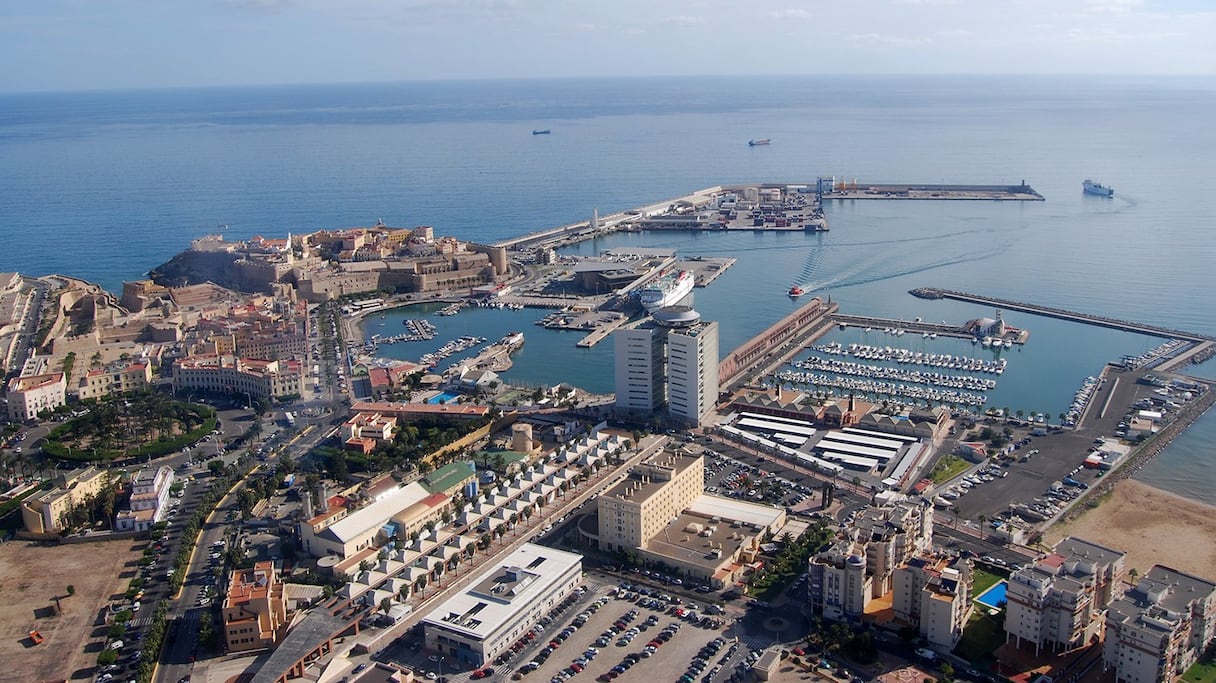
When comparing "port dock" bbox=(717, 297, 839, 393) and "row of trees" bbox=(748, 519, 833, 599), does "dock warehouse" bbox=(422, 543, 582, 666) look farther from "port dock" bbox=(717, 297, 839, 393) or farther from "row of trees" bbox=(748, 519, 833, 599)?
"port dock" bbox=(717, 297, 839, 393)

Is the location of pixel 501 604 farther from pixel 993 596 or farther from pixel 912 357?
pixel 912 357

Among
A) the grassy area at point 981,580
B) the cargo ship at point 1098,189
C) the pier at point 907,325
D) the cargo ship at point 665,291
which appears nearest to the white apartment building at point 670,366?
the grassy area at point 981,580

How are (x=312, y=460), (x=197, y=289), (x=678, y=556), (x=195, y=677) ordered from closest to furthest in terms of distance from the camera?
(x=195, y=677) < (x=678, y=556) < (x=312, y=460) < (x=197, y=289)

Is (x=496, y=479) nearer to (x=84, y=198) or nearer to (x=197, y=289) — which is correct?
(x=197, y=289)

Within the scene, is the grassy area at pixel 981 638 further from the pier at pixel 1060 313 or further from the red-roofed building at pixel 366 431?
the pier at pixel 1060 313

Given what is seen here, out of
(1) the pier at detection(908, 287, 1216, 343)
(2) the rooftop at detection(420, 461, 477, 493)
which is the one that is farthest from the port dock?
(2) the rooftop at detection(420, 461, 477, 493)

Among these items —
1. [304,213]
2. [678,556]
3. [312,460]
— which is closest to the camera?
[678,556]

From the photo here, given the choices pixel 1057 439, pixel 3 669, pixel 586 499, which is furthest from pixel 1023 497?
pixel 3 669
